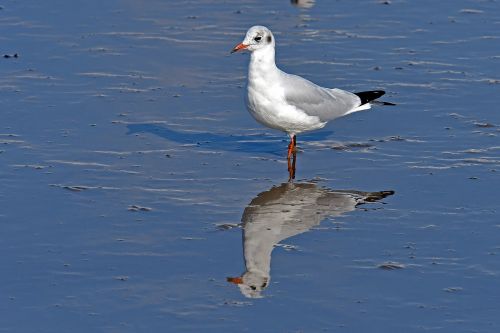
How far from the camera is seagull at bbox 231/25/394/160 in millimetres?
11992

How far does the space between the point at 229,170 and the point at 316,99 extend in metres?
1.18

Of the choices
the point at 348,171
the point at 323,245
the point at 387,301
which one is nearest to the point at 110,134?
the point at 348,171

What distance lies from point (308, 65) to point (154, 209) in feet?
15.8

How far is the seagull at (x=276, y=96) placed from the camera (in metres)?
12.0

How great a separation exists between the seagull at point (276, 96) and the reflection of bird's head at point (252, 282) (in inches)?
113

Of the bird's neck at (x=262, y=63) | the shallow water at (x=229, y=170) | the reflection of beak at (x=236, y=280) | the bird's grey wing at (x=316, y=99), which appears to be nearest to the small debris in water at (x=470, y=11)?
the shallow water at (x=229, y=170)

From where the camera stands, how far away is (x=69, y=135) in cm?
1257

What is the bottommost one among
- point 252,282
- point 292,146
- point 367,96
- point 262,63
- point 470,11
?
point 252,282

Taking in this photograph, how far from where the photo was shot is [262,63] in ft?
39.6

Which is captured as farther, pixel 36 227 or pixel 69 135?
pixel 69 135

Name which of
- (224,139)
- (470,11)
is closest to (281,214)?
(224,139)

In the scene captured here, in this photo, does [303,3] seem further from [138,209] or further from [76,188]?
[138,209]

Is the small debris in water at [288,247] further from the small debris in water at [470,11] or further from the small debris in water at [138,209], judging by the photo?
the small debris in water at [470,11]

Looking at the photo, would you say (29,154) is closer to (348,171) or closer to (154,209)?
(154,209)
